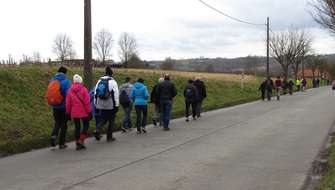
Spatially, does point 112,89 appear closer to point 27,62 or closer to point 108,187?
point 108,187

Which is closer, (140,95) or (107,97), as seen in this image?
(107,97)

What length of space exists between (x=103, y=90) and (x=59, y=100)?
1408 millimetres

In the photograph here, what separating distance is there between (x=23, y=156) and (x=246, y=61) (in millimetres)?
102655

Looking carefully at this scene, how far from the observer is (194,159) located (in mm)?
11070

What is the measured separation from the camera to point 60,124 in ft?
42.4

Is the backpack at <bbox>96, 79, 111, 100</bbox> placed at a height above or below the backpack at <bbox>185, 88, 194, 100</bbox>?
above

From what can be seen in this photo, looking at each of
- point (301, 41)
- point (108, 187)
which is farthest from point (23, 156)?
point (301, 41)

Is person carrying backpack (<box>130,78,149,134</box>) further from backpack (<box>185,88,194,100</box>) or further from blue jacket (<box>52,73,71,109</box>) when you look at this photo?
backpack (<box>185,88,194,100</box>)

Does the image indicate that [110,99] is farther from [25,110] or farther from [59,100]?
[25,110]

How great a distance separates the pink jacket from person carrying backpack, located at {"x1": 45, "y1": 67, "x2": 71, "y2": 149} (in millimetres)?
304

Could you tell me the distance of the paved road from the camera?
863cm

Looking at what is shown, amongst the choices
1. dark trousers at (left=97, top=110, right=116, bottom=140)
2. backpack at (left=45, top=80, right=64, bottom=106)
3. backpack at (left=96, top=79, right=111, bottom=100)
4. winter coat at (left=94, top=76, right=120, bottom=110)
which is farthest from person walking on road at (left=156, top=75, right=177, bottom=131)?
backpack at (left=45, top=80, right=64, bottom=106)

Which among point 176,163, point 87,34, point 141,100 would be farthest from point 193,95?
point 176,163

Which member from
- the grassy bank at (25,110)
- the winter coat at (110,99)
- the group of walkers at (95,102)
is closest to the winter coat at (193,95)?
the grassy bank at (25,110)
